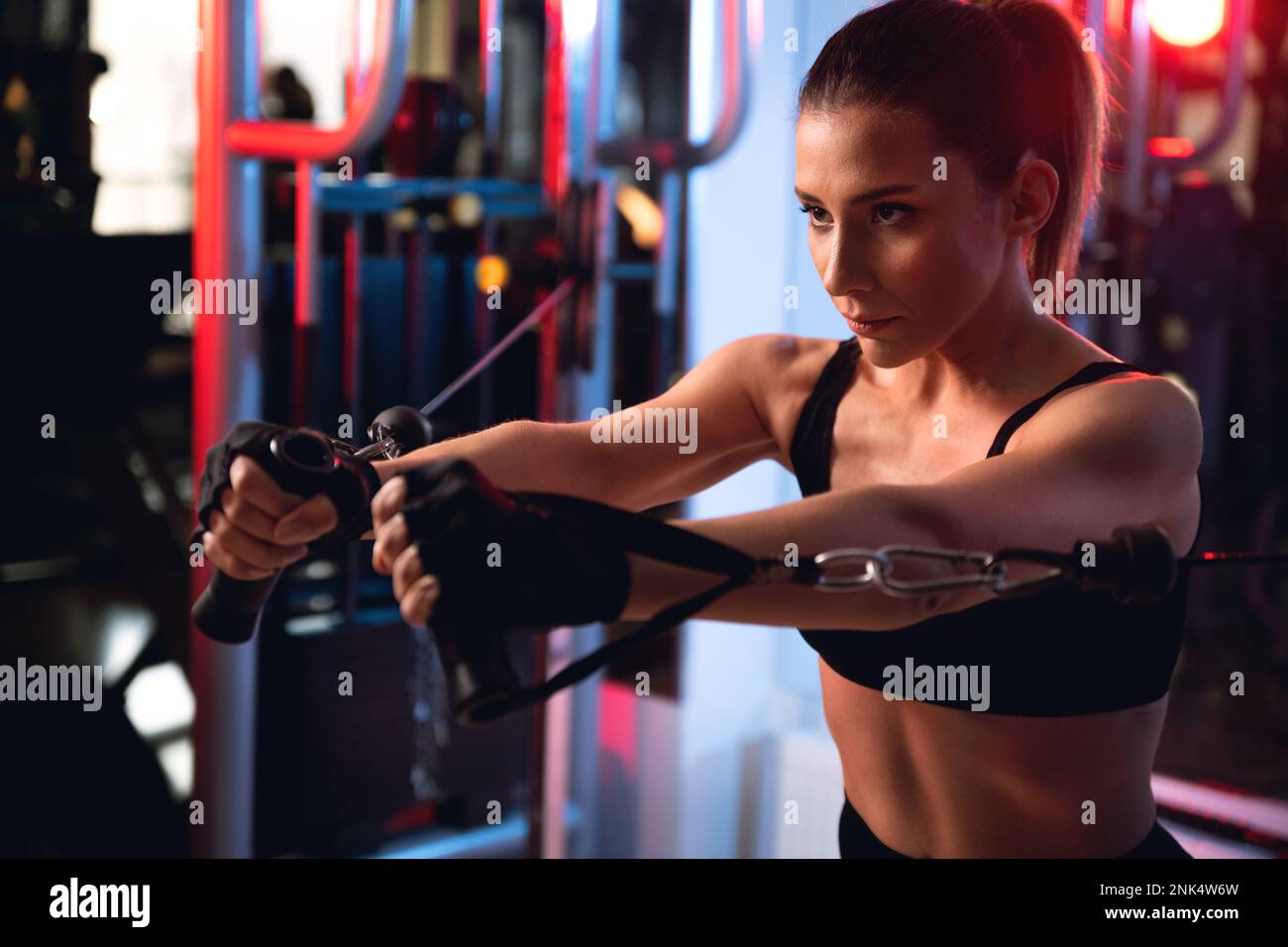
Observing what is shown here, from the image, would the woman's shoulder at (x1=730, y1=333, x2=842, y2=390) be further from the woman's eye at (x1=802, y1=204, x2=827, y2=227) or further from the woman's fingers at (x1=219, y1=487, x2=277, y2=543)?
the woman's fingers at (x1=219, y1=487, x2=277, y2=543)

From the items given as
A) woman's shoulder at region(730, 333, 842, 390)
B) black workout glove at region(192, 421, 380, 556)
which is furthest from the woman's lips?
black workout glove at region(192, 421, 380, 556)

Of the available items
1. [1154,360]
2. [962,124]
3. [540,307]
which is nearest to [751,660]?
[540,307]

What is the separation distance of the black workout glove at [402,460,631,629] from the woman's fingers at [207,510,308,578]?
20cm

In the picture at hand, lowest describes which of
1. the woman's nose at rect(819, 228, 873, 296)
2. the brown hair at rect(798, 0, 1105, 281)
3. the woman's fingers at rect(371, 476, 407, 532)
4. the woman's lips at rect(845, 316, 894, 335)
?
the woman's fingers at rect(371, 476, 407, 532)

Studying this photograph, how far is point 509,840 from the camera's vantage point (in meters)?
2.58

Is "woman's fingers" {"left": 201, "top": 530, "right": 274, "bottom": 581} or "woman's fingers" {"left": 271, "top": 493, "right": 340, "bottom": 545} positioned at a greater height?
"woman's fingers" {"left": 271, "top": 493, "right": 340, "bottom": 545}

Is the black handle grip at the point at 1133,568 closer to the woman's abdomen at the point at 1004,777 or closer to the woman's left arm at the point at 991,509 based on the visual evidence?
the woman's left arm at the point at 991,509

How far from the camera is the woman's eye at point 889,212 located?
93 cm

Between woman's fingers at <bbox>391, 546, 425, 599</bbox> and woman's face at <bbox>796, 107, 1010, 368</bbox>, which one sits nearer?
woman's fingers at <bbox>391, 546, 425, 599</bbox>

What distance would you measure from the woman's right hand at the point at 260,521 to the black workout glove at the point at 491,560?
0.15 meters

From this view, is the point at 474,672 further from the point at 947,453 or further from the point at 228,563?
the point at 947,453

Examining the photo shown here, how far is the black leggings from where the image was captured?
1.14 meters

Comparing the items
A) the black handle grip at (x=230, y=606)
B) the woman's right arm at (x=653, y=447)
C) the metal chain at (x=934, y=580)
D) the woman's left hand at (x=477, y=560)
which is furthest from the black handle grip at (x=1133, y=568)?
the black handle grip at (x=230, y=606)

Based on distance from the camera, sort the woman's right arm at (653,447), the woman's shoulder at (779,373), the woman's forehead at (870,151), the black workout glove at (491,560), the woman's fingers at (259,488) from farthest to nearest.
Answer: the woman's shoulder at (779,373) → the woman's right arm at (653,447) → the woman's forehead at (870,151) → the woman's fingers at (259,488) → the black workout glove at (491,560)
